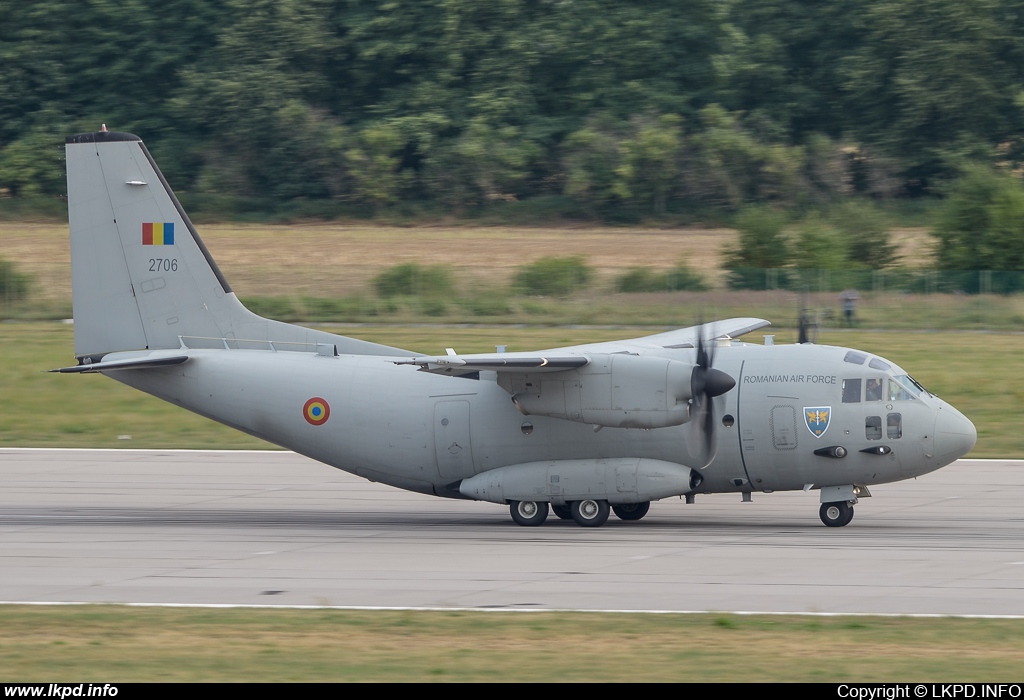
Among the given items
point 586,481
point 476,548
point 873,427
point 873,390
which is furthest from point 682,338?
point 476,548

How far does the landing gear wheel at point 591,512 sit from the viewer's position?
19.7 meters

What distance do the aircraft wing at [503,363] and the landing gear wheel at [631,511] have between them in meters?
3.31

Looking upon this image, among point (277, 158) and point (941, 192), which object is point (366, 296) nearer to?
point (277, 158)

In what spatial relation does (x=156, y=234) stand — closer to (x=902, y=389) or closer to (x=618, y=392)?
(x=618, y=392)

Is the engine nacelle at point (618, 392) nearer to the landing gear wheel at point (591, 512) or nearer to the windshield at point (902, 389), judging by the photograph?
the landing gear wheel at point (591, 512)

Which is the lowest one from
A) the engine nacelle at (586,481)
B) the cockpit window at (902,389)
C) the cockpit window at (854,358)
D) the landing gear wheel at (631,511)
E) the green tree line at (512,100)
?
the landing gear wheel at (631,511)

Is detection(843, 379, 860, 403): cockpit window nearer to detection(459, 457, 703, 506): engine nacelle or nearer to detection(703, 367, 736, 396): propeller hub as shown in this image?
detection(703, 367, 736, 396): propeller hub

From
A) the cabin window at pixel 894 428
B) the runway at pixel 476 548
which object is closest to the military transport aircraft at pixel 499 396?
the cabin window at pixel 894 428

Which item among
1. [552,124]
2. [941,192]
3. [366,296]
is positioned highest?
[552,124]

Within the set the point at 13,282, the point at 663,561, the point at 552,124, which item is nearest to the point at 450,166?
the point at 552,124

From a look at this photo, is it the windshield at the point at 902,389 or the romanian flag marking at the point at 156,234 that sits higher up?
the romanian flag marking at the point at 156,234

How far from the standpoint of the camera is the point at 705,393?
1806 centimetres

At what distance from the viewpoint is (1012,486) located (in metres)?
22.8

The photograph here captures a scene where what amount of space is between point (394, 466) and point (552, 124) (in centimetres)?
5344
